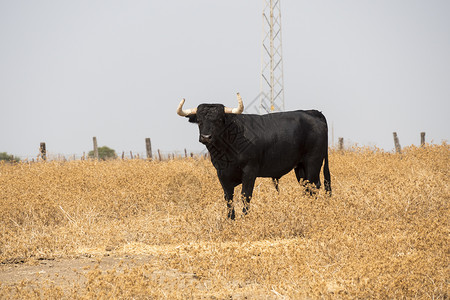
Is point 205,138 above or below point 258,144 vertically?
above

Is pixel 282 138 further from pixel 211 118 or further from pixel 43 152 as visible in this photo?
pixel 43 152

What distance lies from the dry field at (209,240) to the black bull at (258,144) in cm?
46

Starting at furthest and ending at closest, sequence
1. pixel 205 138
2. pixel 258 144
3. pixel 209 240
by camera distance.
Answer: pixel 258 144, pixel 205 138, pixel 209 240

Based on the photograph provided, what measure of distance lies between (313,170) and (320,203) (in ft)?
5.72

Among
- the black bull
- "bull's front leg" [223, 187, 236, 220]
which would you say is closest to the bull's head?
the black bull

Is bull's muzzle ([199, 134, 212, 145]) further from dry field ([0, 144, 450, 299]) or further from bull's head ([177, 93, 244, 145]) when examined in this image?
dry field ([0, 144, 450, 299])

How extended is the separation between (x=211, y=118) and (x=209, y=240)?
71.4 inches

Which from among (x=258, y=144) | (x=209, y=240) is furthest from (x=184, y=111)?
(x=209, y=240)

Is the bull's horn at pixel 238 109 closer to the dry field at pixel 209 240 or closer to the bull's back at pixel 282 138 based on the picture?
the bull's back at pixel 282 138

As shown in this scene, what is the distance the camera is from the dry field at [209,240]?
4.34 m

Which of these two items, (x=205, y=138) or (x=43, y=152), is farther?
(x=43, y=152)

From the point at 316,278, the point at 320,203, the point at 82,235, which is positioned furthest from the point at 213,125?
the point at 316,278

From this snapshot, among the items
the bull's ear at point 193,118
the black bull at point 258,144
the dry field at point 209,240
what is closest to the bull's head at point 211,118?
the black bull at point 258,144

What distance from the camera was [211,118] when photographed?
23.5ft
